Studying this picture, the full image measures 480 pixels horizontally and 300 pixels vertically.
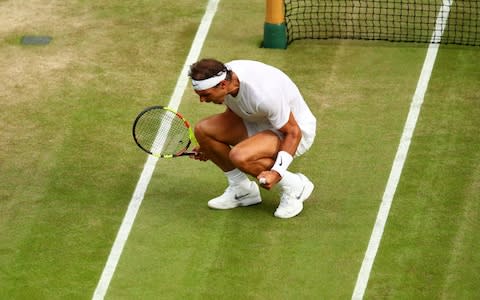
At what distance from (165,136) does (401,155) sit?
93.2 inches

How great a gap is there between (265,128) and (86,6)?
4.82 metres

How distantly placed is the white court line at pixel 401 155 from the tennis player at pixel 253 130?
713 millimetres

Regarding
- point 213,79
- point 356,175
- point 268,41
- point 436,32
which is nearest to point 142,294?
point 213,79

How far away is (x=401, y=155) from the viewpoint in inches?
527

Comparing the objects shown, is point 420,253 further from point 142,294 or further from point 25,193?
point 25,193

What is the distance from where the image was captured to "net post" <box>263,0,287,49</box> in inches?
597

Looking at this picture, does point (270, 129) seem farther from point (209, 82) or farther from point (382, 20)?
point (382, 20)

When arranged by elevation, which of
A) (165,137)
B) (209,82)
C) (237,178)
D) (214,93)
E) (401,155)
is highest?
(209,82)

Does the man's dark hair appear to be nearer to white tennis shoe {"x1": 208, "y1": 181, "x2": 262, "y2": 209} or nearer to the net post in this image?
white tennis shoe {"x1": 208, "y1": 181, "x2": 262, "y2": 209}

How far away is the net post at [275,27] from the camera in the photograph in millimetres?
15164

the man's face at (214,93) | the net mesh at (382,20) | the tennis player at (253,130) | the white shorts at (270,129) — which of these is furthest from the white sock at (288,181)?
the net mesh at (382,20)

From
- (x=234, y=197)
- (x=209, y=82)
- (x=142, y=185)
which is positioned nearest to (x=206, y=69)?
(x=209, y=82)

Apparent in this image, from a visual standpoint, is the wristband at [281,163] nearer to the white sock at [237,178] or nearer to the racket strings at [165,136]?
the white sock at [237,178]

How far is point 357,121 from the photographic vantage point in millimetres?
13977
